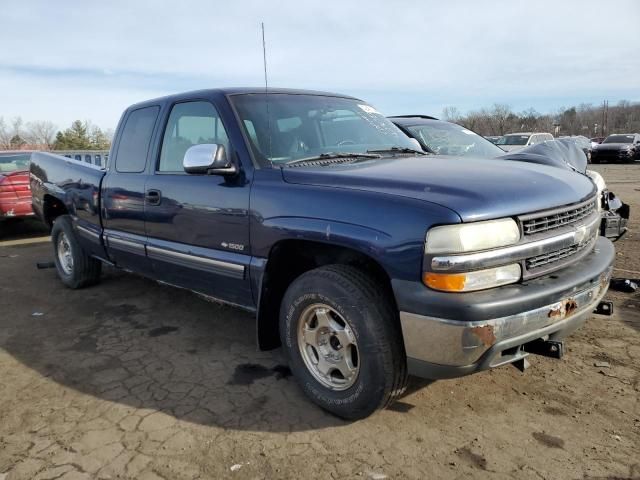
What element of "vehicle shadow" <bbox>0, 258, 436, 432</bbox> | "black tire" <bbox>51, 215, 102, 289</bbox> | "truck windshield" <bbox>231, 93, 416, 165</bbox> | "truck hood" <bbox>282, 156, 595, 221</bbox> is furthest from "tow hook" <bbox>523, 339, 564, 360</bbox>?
"black tire" <bbox>51, 215, 102, 289</bbox>

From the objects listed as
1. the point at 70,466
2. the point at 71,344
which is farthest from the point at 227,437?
the point at 71,344

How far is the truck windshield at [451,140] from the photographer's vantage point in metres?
6.61

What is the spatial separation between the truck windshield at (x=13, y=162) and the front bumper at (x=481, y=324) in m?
8.99

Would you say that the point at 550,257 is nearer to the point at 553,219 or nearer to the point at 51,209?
the point at 553,219

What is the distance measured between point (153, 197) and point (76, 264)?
209cm

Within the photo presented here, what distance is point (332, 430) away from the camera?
2.72 m

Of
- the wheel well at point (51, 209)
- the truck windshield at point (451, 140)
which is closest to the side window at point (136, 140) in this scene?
the wheel well at point (51, 209)

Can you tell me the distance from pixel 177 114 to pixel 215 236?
118 centimetres

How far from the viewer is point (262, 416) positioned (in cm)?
287

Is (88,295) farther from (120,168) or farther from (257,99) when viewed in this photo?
(257,99)

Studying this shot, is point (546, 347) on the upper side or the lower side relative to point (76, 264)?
upper

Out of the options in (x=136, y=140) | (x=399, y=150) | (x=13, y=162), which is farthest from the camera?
(x=13, y=162)

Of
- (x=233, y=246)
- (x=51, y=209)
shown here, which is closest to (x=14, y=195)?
(x=51, y=209)

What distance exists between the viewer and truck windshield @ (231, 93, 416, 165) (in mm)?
3299
